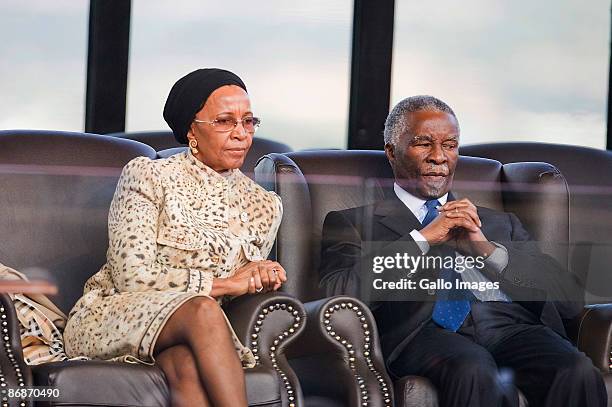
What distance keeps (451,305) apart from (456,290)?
0.13ft

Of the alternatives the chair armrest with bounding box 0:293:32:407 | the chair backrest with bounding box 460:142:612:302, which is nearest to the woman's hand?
the chair armrest with bounding box 0:293:32:407

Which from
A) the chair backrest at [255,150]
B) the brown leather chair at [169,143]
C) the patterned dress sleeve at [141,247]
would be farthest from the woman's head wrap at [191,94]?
the brown leather chair at [169,143]

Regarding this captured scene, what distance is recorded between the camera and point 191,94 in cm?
304

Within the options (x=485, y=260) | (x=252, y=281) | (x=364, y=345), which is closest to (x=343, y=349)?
(x=364, y=345)

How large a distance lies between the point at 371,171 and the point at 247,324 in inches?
33.2

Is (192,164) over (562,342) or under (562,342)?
over

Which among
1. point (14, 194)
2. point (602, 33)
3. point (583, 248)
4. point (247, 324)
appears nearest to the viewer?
point (247, 324)

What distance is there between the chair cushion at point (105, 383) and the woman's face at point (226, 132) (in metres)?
0.65

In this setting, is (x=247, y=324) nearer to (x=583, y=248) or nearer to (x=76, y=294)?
(x=76, y=294)

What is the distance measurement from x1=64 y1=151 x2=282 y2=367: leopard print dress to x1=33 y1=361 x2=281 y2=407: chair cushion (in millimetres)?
87

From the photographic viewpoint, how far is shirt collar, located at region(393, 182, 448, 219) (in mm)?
3220

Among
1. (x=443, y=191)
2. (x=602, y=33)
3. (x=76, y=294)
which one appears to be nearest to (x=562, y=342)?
(x=443, y=191)

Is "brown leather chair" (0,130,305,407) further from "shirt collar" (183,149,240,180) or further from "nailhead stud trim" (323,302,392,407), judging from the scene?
"shirt collar" (183,149,240,180)

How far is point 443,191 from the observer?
3279 mm
